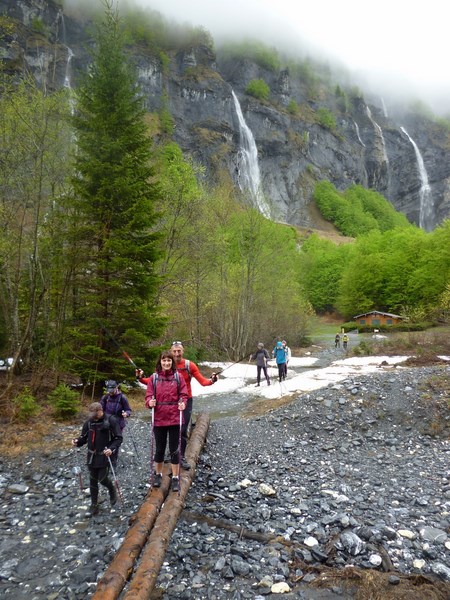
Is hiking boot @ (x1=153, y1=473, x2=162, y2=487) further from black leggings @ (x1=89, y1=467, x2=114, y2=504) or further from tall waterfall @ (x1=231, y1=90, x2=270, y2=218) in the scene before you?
tall waterfall @ (x1=231, y1=90, x2=270, y2=218)

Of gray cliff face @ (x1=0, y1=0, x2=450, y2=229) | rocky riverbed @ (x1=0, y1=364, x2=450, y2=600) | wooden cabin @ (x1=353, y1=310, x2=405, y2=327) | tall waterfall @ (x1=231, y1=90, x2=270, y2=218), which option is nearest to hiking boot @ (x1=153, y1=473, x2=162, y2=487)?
rocky riverbed @ (x1=0, y1=364, x2=450, y2=600)

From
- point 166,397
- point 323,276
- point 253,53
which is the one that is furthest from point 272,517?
point 253,53

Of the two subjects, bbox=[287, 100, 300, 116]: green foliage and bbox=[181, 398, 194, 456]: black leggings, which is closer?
bbox=[181, 398, 194, 456]: black leggings

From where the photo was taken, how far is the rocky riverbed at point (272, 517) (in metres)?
4.65

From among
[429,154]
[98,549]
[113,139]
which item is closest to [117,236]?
[113,139]

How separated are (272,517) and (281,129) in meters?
125

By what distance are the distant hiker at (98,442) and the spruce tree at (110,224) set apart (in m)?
6.39

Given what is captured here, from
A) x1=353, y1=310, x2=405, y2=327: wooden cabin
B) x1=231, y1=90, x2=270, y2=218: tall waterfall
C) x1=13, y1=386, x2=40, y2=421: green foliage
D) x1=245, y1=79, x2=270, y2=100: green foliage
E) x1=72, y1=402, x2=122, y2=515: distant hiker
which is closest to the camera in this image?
x1=72, y1=402, x2=122, y2=515: distant hiker

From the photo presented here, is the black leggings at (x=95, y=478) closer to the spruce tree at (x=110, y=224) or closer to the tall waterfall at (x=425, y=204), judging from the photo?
the spruce tree at (x=110, y=224)

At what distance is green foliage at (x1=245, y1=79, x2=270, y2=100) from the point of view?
114 metres

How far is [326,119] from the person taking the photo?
13288 cm

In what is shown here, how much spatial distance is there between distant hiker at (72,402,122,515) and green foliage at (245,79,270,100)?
126038 millimetres

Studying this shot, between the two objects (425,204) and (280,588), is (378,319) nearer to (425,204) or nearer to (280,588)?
(280,588)

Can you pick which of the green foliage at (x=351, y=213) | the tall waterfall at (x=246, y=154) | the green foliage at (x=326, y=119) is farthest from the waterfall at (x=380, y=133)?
the tall waterfall at (x=246, y=154)
